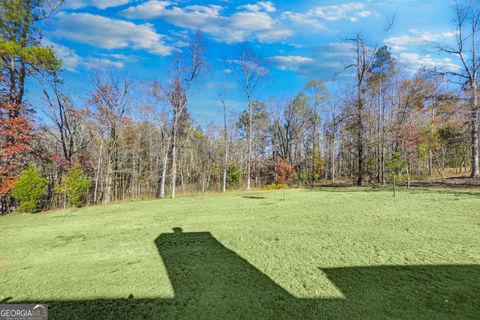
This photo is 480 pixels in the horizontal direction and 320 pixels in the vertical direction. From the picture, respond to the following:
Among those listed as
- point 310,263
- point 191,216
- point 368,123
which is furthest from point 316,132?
point 310,263

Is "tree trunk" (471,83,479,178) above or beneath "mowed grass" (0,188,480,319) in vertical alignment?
above

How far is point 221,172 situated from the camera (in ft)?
82.5

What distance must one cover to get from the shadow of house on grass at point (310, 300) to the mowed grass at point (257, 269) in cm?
1

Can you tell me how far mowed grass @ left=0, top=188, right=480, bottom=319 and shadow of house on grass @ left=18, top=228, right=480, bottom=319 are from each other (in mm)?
11

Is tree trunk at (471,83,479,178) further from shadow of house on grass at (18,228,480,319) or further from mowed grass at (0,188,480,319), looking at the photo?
shadow of house on grass at (18,228,480,319)

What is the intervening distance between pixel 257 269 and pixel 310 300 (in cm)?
86

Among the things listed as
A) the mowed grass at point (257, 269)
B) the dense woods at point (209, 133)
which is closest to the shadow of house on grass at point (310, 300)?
the mowed grass at point (257, 269)

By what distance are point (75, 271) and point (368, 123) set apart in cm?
1787

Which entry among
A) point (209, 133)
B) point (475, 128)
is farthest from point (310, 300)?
point (209, 133)

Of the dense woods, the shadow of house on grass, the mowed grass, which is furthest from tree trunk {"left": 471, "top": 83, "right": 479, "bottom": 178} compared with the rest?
the shadow of house on grass

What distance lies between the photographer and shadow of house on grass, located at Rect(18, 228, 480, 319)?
199cm

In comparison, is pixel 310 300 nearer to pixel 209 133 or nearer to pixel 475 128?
pixel 475 128

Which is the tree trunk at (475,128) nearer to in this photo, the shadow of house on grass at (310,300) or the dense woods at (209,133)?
the dense woods at (209,133)

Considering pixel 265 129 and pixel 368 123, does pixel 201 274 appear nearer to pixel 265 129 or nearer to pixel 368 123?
pixel 368 123
